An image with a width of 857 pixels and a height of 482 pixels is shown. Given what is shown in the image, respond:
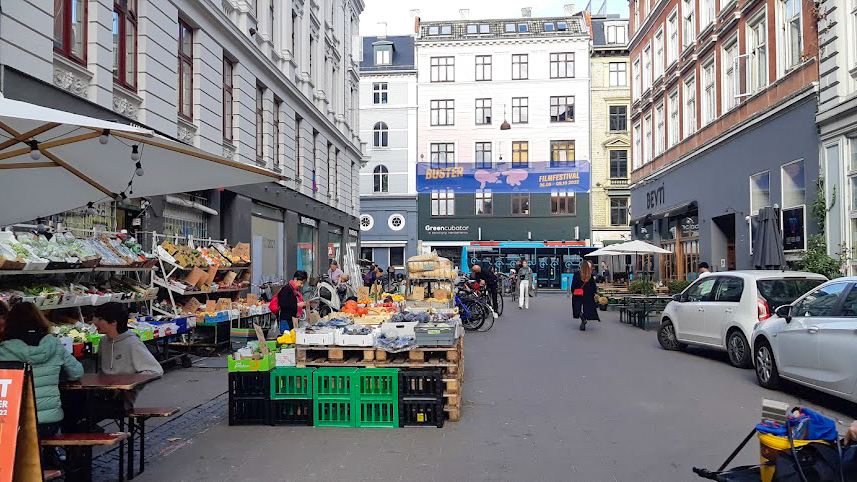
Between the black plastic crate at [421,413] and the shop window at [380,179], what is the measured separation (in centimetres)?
4336

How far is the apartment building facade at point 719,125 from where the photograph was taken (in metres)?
16.9

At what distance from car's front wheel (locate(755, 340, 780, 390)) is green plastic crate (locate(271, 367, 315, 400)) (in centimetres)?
634

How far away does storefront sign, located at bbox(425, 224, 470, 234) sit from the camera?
4916cm

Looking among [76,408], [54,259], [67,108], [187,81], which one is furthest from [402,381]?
[187,81]

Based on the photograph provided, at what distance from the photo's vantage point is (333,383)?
7.63 metres

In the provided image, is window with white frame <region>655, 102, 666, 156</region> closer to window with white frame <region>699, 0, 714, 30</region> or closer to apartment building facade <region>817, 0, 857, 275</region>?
window with white frame <region>699, 0, 714, 30</region>

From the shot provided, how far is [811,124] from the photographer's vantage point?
16.0m

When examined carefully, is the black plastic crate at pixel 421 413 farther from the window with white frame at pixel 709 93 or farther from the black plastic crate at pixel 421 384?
the window with white frame at pixel 709 93

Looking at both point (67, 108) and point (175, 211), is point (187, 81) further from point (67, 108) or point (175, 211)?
point (67, 108)

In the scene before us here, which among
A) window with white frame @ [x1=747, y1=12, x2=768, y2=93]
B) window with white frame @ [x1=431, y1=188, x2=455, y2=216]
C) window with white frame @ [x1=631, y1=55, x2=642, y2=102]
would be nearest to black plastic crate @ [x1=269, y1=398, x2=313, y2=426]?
window with white frame @ [x1=747, y1=12, x2=768, y2=93]

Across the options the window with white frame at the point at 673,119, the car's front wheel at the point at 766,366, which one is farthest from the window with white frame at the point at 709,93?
the car's front wheel at the point at 766,366

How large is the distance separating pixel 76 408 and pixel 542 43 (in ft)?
156

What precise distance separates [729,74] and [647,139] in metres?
11.2

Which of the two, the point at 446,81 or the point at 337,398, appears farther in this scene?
the point at 446,81
